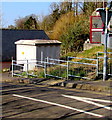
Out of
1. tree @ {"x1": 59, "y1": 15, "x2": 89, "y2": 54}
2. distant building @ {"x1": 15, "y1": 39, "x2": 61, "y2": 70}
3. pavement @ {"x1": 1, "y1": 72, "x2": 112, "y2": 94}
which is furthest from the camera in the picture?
tree @ {"x1": 59, "y1": 15, "x2": 89, "y2": 54}

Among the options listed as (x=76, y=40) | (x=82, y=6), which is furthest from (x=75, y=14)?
(x=76, y=40)

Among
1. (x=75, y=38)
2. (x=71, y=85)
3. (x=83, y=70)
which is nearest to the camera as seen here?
(x=71, y=85)

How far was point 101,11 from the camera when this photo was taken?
430 inches

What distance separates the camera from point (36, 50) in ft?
54.7

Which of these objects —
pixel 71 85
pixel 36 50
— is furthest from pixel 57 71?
pixel 36 50

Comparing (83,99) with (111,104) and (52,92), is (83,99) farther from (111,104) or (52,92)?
(52,92)

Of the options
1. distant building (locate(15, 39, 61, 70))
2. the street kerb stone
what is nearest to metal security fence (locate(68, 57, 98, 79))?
the street kerb stone

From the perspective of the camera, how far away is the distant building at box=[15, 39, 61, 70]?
55.0 feet

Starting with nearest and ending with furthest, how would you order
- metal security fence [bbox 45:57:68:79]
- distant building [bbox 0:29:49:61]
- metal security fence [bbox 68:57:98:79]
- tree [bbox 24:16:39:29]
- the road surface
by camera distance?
the road surface
metal security fence [bbox 68:57:98:79]
metal security fence [bbox 45:57:68:79]
distant building [bbox 0:29:49:61]
tree [bbox 24:16:39:29]

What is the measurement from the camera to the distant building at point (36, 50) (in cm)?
1675

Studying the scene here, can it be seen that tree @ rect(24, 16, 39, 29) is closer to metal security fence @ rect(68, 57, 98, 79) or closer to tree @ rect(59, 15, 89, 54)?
tree @ rect(59, 15, 89, 54)

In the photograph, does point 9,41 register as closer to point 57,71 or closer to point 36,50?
point 36,50

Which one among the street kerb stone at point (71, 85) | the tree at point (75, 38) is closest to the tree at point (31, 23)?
the tree at point (75, 38)

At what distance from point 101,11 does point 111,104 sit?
4.52 m
